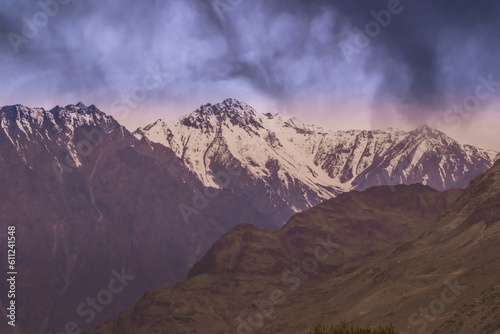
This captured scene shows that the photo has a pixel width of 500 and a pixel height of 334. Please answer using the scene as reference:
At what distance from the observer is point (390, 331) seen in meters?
145

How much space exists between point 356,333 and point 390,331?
19.9 feet

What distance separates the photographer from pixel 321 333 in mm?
145500

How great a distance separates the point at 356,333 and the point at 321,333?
19.2 feet

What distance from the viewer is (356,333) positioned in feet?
470

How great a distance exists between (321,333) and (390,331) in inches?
438
